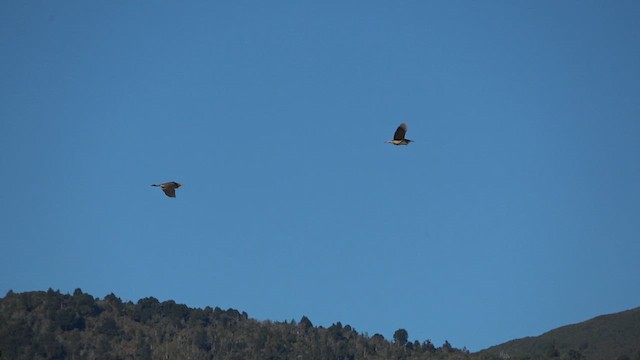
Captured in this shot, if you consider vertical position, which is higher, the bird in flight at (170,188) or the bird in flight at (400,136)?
the bird in flight at (400,136)

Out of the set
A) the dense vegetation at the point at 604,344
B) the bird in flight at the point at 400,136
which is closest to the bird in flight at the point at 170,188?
the bird in flight at the point at 400,136

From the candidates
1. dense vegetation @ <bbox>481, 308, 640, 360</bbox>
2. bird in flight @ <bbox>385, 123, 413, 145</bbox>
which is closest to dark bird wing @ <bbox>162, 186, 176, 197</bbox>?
bird in flight @ <bbox>385, 123, 413, 145</bbox>

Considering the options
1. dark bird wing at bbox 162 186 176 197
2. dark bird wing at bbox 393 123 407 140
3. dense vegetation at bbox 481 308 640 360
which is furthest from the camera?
dense vegetation at bbox 481 308 640 360

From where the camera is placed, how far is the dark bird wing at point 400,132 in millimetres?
64188

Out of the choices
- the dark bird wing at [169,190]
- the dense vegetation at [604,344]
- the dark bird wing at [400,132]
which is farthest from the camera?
the dense vegetation at [604,344]

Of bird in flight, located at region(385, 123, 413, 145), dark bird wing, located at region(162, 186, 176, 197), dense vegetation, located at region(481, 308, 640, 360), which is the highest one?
dense vegetation, located at region(481, 308, 640, 360)

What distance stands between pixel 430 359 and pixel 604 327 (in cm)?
2544

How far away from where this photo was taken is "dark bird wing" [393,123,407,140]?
64.2m

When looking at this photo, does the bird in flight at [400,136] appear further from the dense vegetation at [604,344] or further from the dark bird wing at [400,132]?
the dense vegetation at [604,344]

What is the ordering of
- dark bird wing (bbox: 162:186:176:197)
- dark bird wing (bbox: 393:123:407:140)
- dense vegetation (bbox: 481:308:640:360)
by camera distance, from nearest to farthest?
dark bird wing (bbox: 393:123:407:140)
dark bird wing (bbox: 162:186:176:197)
dense vegetation (bbox: 481:308:640:360)

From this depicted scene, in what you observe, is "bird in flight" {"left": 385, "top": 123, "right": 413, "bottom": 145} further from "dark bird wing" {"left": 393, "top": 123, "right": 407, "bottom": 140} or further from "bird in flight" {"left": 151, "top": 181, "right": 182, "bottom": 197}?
"bird in flight" {"left": 151, "top": 181, "right": 182, "bottom": 197}

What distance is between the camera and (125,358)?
198875mm

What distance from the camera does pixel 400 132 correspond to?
212 ft

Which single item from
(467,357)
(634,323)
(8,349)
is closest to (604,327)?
(634,323)
